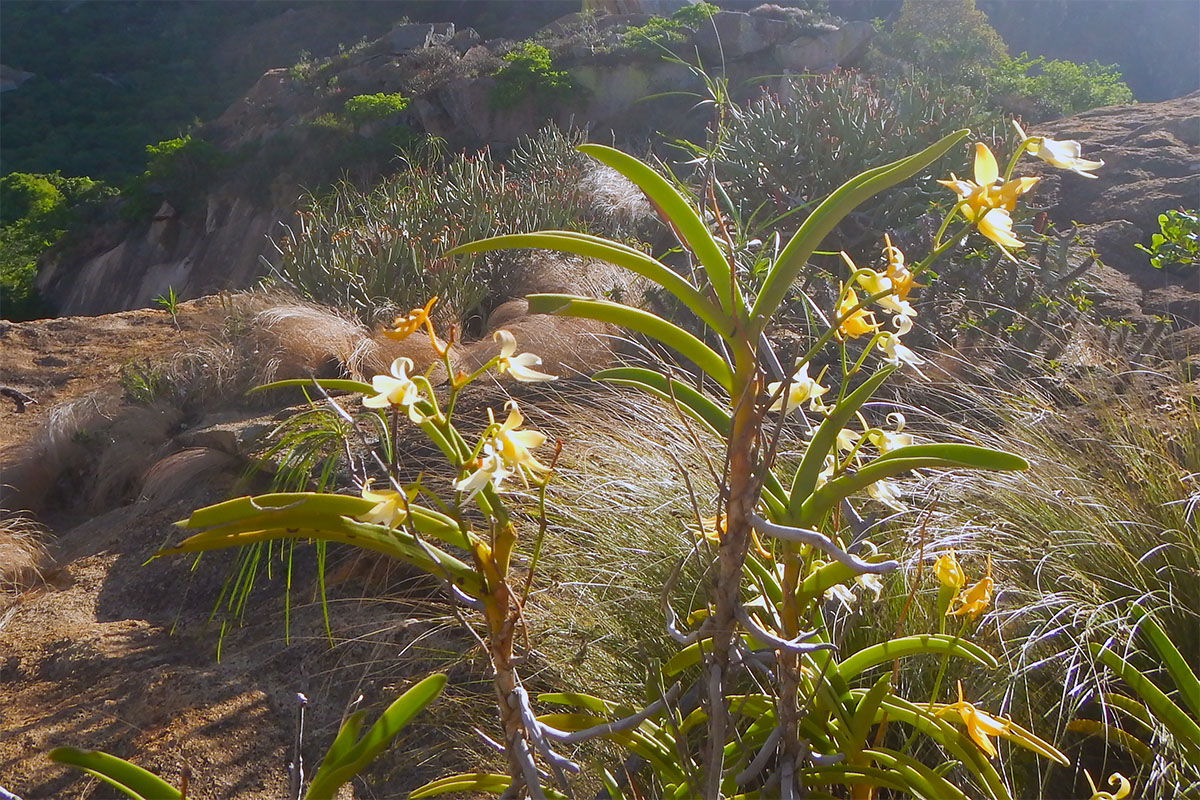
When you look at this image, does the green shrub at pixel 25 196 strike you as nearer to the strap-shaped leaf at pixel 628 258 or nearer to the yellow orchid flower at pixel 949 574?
the strap-shaped leaf at pixel 628 258

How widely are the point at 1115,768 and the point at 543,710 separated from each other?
1134 mm

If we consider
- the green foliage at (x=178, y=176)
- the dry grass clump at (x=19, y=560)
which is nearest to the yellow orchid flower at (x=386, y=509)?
the dry grass clump at (x=19, y=560)

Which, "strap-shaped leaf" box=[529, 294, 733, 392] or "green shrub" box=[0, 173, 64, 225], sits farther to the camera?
"green shrub" box=[0, 173, 64, 225]

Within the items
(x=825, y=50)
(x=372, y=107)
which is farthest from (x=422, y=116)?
(x=825, y=50)

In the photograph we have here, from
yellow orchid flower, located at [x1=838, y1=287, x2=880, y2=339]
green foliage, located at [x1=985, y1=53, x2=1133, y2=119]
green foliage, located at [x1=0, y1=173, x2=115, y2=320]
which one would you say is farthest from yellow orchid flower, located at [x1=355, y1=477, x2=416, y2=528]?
green foliage, located at [x1=0, y1=173, x2=115, y2=320]

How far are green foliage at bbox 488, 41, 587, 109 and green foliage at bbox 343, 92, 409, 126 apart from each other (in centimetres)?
159

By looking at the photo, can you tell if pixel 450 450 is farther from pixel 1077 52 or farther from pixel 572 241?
pixel 1077 52

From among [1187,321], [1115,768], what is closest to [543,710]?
[1115,768]

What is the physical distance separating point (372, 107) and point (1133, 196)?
11607 mm

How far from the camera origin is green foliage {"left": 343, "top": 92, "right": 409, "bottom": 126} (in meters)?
13.6

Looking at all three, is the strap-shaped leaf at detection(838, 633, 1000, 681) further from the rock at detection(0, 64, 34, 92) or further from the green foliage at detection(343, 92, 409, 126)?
the rock at detection(0, 64, 34, 92)

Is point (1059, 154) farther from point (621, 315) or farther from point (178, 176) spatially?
point (178, 176)

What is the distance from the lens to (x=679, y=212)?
2.55 feet

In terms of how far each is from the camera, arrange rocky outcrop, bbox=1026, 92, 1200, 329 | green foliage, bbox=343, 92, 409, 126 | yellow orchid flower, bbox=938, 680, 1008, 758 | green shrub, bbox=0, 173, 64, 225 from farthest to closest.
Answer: green shrub, bbox=0, 173, 64, 225, green foliage, bbox=343, 92, 409, 126, rocky outcrop, bbox=1026, 92, 1200, 329, yellow orchid flower, bbox=938, 680, 1008, 758
